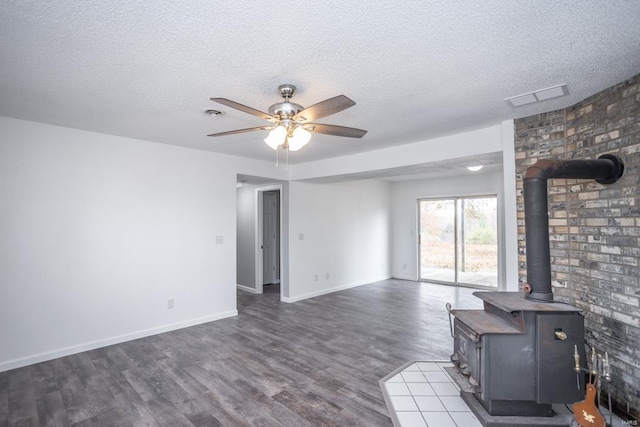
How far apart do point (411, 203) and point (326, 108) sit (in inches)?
234

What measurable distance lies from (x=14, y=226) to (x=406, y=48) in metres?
3.82

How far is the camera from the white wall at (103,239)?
310 centimetres

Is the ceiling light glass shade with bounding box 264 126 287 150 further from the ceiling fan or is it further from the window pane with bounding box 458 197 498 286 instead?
the window pane with bounding box 458 197 498 286

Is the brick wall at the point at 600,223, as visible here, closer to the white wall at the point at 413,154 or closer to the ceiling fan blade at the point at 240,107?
the white wall at the point at 413,154

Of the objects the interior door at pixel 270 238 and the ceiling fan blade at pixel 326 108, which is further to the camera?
the interior door at pixel 270 238

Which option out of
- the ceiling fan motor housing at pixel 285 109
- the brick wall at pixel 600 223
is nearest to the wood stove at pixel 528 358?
the brick wall at pixel 600 223

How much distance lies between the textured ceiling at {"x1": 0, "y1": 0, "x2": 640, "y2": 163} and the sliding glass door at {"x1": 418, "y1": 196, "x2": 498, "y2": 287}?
13.3 ft

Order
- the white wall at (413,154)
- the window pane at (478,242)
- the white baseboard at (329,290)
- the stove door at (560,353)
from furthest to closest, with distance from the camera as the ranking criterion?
the window pane at (478,242) → the white baseboard at (329,290) → the white wall at (413,154) → the stove door at (560,353)

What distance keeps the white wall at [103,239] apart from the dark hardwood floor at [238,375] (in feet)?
0.99

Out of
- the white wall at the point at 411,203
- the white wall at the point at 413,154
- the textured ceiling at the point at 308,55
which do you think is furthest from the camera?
the white wall at the point at 411,203

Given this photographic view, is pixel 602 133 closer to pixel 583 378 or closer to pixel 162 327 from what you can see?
pixel 583 378

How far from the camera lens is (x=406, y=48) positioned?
1845 mm

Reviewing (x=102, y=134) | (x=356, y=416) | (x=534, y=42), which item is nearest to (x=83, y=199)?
(x=102, y=134)

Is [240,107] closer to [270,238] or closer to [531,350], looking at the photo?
[531,350]
